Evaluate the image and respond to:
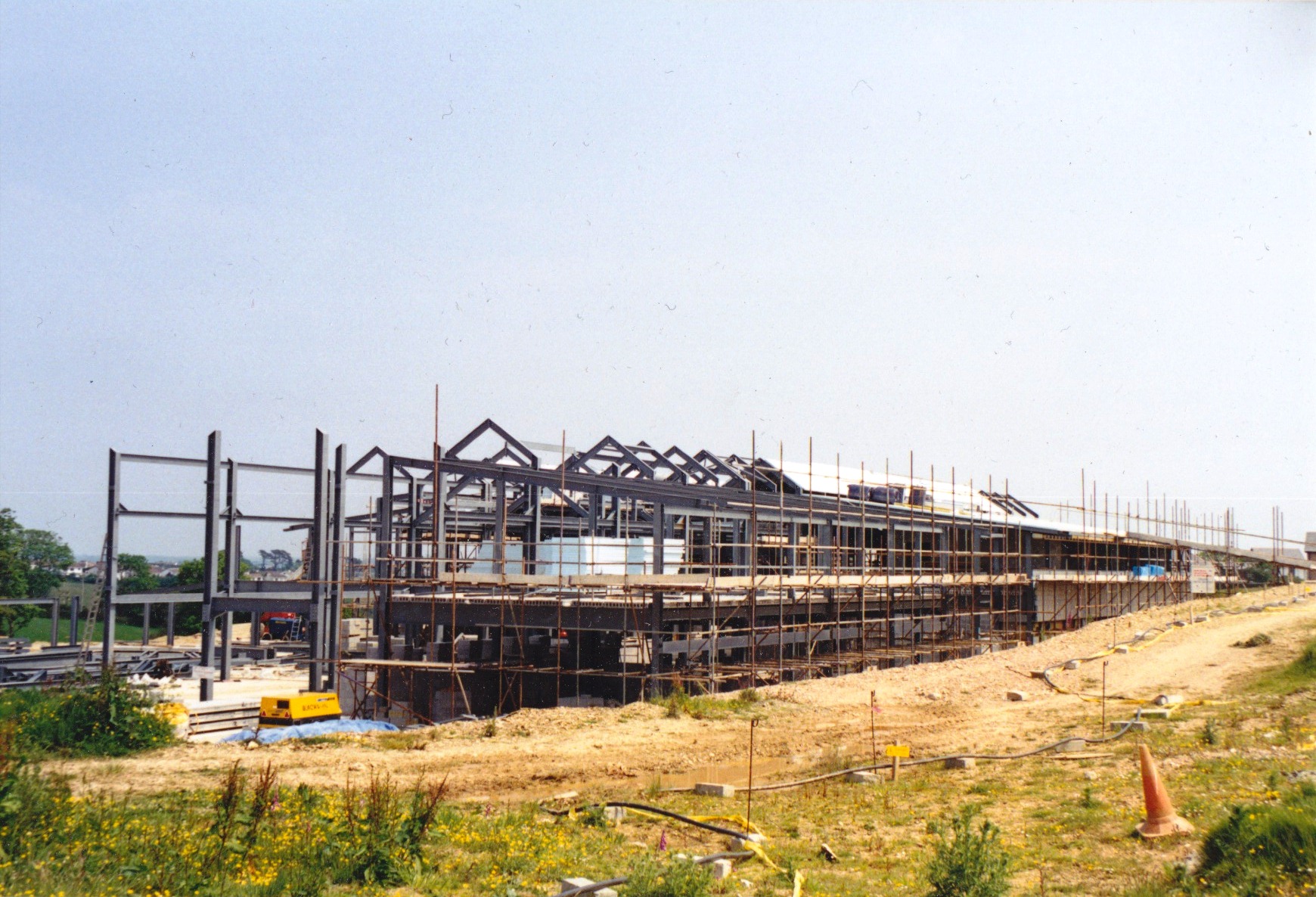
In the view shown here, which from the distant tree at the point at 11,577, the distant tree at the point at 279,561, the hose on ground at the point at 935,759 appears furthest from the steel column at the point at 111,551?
the distant tree at the point at 279,561

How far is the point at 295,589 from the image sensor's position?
31672 millimetres

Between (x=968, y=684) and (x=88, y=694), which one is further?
(x=968, y=684)

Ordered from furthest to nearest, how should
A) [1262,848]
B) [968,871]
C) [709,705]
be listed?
[709,705] < [968,871] < [1262,848]

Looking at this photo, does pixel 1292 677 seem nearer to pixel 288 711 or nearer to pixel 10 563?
pixel 288 711

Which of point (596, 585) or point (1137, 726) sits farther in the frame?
point (596, 585)

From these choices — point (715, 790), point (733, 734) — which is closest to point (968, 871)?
point (715, 790)

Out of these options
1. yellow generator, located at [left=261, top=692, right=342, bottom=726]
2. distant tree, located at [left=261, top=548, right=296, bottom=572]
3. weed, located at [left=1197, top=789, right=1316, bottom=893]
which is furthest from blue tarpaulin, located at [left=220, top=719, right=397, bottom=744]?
distant tree, located at [left=261, top=548, right=296, bottom=572]

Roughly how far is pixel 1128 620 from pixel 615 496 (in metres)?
17.8

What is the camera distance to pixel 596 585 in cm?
2441

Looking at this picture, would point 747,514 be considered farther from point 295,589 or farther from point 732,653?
point 295,589

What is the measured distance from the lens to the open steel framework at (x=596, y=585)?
83.0 feet

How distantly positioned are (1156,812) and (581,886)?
224 inches

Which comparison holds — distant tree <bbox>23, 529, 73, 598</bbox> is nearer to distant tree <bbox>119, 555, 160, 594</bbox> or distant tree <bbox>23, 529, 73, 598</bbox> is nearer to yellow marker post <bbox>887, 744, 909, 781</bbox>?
distant tree <bbox>119, 555, 160, 594</bbox>

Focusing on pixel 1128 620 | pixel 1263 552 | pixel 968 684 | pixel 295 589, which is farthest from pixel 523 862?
pixel 1263 552
